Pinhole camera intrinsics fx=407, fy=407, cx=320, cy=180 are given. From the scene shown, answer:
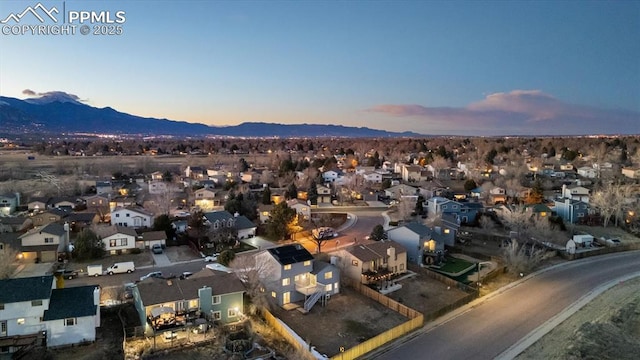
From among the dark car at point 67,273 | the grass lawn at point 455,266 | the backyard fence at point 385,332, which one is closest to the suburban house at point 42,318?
the dark car at point 67,273

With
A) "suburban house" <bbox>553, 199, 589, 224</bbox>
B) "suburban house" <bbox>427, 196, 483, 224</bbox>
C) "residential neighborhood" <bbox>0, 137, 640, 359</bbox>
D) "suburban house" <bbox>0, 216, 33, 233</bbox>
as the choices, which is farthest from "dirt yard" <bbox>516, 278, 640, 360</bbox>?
"suburban house" <bbox>0, 216, 33, 233</bbox>

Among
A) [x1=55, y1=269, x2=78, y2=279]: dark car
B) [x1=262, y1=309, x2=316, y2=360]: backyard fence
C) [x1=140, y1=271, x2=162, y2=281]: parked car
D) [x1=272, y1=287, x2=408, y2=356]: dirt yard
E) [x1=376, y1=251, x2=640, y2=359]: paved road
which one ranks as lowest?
[x1=376, y1=251, x2=640, y2=359]: paved road

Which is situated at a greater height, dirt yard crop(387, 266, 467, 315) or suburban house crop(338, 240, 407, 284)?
suburban house crop(338, 240, 407, 284)

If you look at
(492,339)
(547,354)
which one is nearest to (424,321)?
(492,339)

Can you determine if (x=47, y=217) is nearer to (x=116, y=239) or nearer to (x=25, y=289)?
(x=116, y=239)

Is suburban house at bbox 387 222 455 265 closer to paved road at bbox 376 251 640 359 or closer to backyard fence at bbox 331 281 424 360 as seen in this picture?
paved road at bbox 376 251 640 359

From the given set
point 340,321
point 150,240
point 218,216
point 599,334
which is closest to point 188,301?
point 340,321

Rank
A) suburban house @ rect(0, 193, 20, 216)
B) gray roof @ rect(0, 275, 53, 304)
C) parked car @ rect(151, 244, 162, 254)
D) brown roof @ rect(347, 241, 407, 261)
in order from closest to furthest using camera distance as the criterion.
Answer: gray roof @ rect(0, 275, 53, 304) < brown roof @ rect(347, 241, 407, 261) < parked car @ rect(151, 244, 162, 254) < suburban house @ rect(0, 193, 20, 216)

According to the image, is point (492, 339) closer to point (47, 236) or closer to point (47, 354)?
point (47, 354)

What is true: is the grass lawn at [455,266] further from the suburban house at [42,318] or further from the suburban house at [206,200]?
the suburban house at [206,200]

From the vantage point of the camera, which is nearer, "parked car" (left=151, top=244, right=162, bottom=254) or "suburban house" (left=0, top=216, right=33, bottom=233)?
"parked car" (left=151, top=244, right=162, bottom=254)
